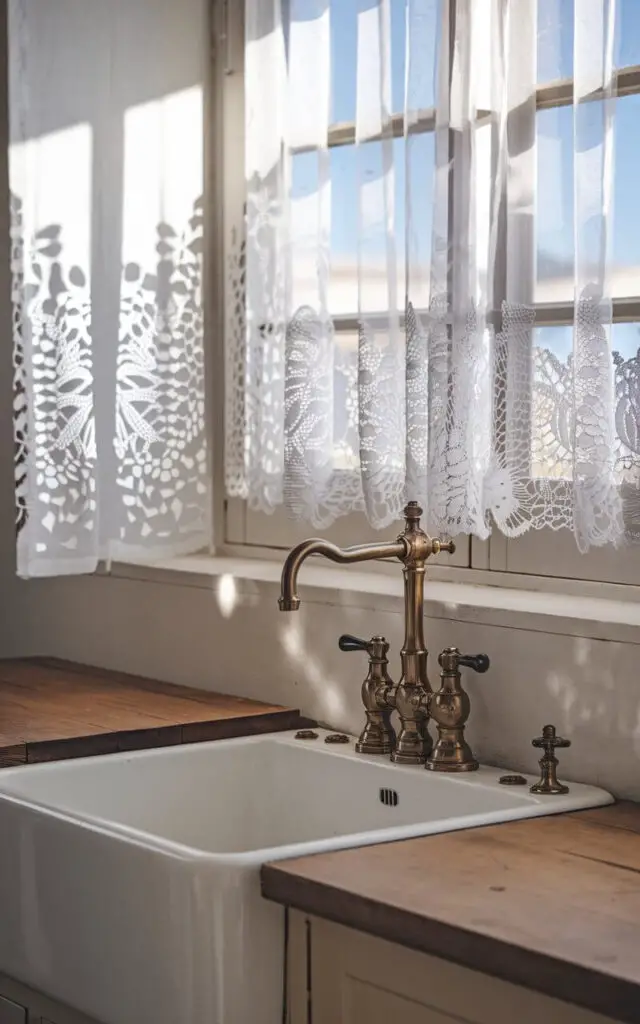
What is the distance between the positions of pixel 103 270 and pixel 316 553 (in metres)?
0.79

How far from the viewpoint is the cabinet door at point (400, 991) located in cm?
116

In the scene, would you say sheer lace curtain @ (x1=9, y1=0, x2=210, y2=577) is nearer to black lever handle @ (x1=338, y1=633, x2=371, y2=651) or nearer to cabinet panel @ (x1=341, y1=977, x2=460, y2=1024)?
black lever handle @ (x1=338, y1=633, x2=371, y2=651)

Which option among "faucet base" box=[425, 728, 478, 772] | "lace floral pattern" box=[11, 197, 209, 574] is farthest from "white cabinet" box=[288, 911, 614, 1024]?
"lace floral pattern" box=[11, 197, 209, 574]

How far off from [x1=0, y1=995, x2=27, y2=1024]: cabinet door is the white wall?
0.55m

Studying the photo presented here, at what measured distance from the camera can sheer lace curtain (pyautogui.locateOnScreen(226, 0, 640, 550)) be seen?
1647 millimetres

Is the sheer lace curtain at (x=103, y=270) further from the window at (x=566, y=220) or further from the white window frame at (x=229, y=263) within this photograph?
the window at (x=566, y=220)

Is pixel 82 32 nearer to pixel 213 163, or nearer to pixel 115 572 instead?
pixel 213 163

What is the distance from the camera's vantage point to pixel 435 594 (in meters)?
1.88

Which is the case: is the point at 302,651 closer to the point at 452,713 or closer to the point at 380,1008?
Answer: the point at 452,713

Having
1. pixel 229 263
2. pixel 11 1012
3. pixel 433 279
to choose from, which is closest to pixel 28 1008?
pixel 11 1012

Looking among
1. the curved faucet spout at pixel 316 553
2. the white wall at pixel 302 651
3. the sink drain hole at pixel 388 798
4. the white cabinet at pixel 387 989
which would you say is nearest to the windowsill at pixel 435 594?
the white wall at pixel 302 651

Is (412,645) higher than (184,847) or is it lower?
higher

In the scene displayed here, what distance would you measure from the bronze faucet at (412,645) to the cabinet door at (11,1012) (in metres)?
0.49

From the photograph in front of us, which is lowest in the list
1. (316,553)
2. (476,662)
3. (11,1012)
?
(11,1012)
